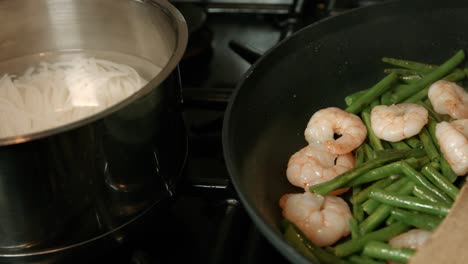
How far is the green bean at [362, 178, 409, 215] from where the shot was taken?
1372 millimetres

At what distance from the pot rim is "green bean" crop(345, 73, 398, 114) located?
63 cm

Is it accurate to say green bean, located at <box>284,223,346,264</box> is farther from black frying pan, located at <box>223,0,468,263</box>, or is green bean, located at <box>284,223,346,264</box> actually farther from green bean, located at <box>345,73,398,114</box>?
green bean, located at <box>345,73,398,114</box>

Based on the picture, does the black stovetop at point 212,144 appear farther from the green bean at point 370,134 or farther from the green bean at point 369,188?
the green bean at point 370,134

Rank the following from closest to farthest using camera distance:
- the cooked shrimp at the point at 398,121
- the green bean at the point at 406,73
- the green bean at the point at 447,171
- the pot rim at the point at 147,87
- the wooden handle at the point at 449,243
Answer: the pot rim at the point at 147,87, the wooden handle at the point at 449,243, the green bean at the point at 447,171, the cooked shrimp at the point at 398,121, the green bean at the point at 406,73

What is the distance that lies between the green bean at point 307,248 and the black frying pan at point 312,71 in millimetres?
79

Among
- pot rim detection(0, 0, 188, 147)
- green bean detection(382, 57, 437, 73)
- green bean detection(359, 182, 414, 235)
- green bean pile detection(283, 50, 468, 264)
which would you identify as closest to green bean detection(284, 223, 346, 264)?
green bean pile detection(283, 50, 468, 264)

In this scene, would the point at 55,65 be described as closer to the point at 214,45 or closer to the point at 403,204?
the point at 214,45

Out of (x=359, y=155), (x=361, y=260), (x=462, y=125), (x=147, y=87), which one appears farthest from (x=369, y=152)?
(x=147, y=87)

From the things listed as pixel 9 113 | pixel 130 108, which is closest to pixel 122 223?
pixel 130 108

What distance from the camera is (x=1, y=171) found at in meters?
1.01

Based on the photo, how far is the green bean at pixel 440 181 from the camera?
53.0 inches

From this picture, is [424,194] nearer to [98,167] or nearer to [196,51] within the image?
Answer: [98,167]

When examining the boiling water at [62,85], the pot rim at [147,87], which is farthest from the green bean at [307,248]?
the boiling water at [62,85]

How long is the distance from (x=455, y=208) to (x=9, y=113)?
1112 millimetres
